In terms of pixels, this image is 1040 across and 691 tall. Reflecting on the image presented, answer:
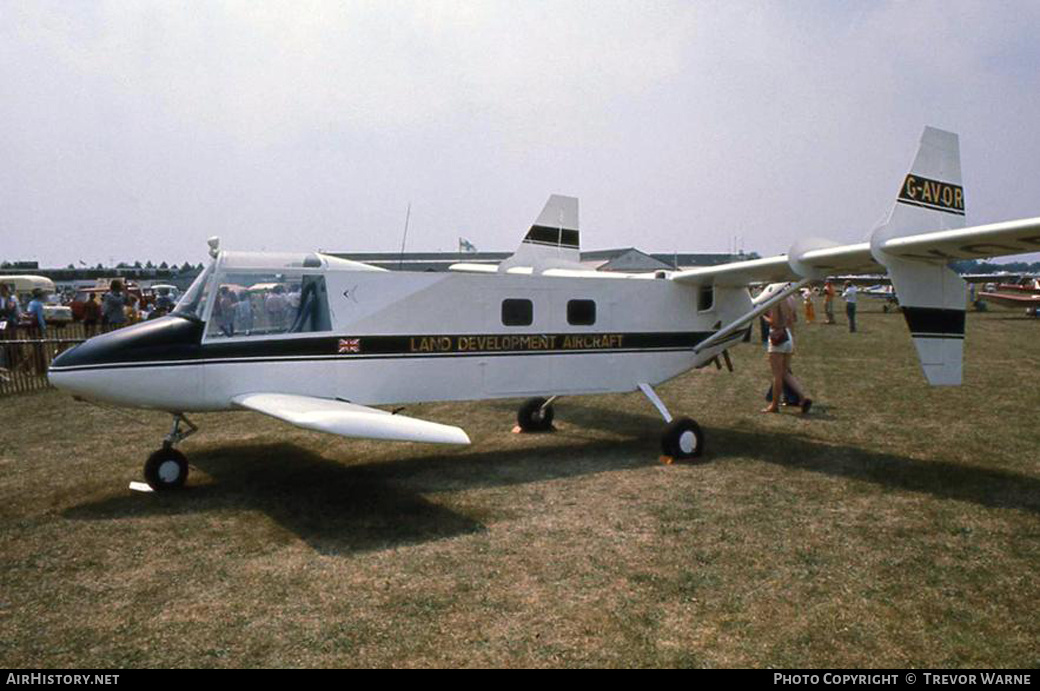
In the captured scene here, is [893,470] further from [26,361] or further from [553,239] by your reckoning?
[26,361]

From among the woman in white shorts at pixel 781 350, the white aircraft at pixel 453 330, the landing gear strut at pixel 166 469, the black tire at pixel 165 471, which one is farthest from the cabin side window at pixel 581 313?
the black tire at pixel 165 471

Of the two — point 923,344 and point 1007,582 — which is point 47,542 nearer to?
point 1007,582

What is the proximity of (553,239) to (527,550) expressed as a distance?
8.16 meters

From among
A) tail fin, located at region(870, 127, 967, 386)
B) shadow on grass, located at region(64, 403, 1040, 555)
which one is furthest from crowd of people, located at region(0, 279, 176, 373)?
tail fin, located at region(870, 127, 967, 386)

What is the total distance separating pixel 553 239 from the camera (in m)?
13.4

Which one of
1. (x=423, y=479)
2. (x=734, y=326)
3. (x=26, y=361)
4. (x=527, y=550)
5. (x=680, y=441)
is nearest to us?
(x=527, y=550)

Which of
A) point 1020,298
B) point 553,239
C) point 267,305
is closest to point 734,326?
point 553,239

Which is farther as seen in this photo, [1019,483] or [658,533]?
[1019,483]

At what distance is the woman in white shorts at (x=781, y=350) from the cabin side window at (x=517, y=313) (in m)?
5.17

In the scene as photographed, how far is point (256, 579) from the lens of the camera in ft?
18.2

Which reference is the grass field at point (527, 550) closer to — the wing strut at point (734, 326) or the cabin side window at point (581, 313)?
the wing strut at point (734, 326)
